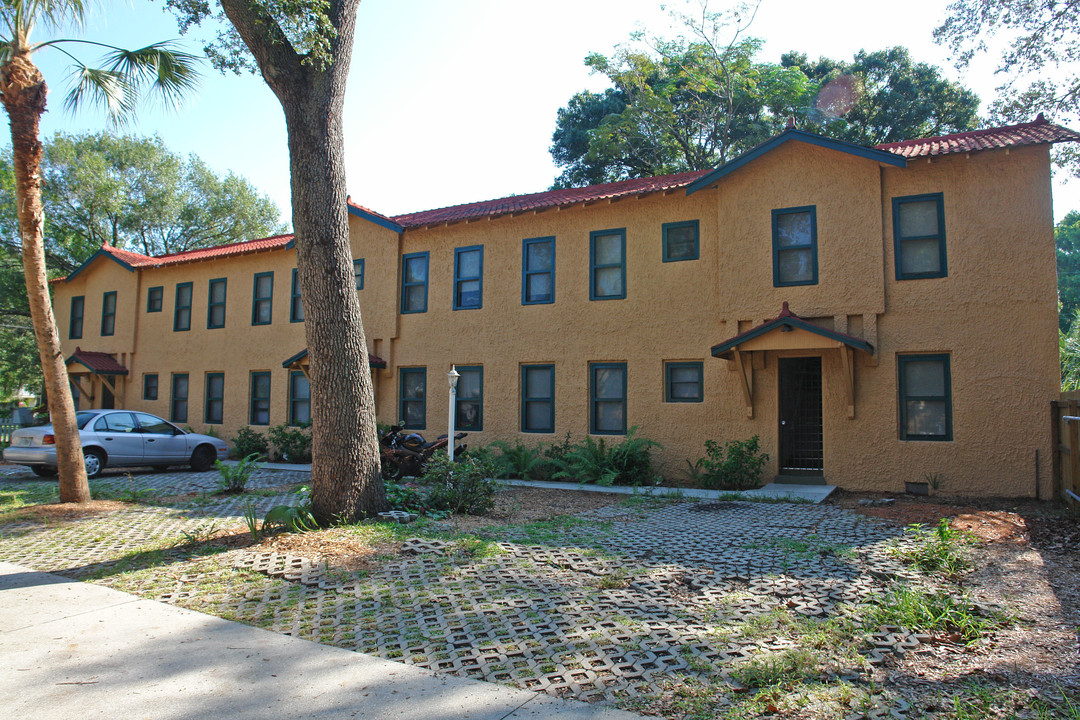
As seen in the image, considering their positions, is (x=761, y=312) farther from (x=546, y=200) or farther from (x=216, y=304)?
(x=216, y=304)

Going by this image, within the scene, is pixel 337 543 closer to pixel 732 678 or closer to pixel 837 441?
pixel 732 678

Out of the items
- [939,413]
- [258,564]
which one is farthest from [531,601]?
[939,413]

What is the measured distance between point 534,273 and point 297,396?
8006 millimetres

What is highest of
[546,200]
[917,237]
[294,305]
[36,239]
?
[546,200]

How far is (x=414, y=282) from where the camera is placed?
1730 cm

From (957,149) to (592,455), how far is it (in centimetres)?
834

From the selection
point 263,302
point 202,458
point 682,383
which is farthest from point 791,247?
point 263,302

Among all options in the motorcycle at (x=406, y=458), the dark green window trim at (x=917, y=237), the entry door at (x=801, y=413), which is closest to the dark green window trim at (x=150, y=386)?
the motorcycle at (x=406, y=458)

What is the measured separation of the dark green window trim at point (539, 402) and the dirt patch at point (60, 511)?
7918mm

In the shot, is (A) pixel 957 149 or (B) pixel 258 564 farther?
(A) pixel 957 149

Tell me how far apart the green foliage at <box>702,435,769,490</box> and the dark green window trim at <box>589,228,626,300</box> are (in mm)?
4012

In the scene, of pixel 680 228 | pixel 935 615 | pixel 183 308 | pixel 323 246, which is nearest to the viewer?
pixel 935 615

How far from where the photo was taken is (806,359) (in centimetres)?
1362

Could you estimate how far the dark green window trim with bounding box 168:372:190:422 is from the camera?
21.4m
